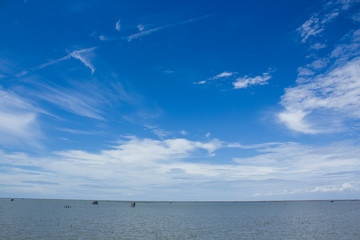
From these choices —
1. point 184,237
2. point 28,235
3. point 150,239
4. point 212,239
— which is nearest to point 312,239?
point 212,239

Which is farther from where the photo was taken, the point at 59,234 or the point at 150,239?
the point at 59,234

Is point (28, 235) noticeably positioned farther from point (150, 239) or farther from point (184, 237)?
point (184, 237)

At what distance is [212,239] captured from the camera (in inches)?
1593

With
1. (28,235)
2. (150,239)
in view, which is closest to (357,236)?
(150,239)

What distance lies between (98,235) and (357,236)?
45451 millimetres

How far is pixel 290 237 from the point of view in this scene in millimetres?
42625

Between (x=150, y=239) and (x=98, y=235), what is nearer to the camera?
(x=150, y=239)

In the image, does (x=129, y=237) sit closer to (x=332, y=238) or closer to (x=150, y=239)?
(x=150, y=239)

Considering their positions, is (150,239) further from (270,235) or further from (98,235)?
(270,235)

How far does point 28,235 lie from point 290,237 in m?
44.7

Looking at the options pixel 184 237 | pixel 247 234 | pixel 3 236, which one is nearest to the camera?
pixel 3 236

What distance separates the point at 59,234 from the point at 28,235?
4.72m

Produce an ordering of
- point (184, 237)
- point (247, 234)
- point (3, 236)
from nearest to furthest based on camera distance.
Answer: point (3, 236)
point (184, 237)
point (247, 234)

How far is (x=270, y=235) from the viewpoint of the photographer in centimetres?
4456
